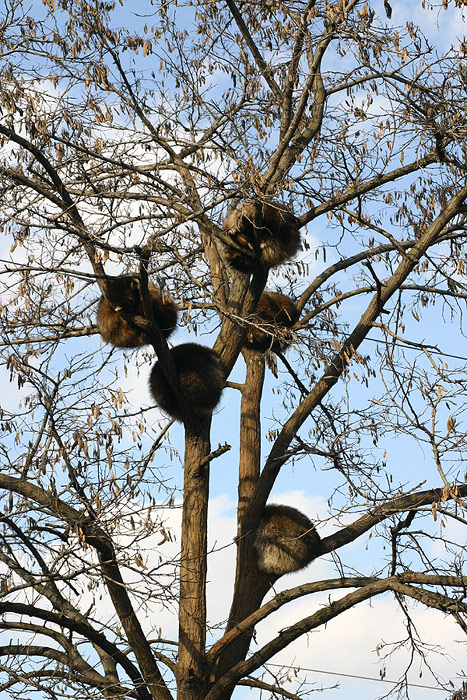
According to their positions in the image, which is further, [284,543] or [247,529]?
[247,529]

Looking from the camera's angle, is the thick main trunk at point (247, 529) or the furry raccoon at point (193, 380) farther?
the thick main trunk at point (247, 529)

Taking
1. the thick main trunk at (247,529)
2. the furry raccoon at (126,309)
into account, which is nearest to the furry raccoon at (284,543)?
the thick main trunk at (247,529)

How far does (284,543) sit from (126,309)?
2.40m

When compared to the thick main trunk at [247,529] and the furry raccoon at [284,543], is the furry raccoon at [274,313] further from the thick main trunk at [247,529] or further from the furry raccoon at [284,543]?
the furry raccoon at [284,543]

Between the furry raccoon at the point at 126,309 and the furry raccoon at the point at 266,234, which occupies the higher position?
the furry raccoon at the point at 266,234

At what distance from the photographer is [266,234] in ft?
23.4

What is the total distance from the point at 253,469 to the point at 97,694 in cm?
317

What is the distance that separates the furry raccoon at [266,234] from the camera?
23.0 feet

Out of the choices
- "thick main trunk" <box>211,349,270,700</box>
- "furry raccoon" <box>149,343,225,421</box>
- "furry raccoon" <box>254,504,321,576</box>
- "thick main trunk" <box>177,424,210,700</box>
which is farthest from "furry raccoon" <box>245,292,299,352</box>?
"furry raccoon" <box>254,504,321,576</box>

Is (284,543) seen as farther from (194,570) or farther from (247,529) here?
(194,570)

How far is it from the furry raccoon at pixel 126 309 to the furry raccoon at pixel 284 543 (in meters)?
1.90

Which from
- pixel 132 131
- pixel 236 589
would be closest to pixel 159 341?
pixel 132 131

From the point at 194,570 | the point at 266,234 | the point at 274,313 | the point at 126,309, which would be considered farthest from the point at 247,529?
the point at 266,234

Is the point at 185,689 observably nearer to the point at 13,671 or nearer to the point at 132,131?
the point at 13,671
